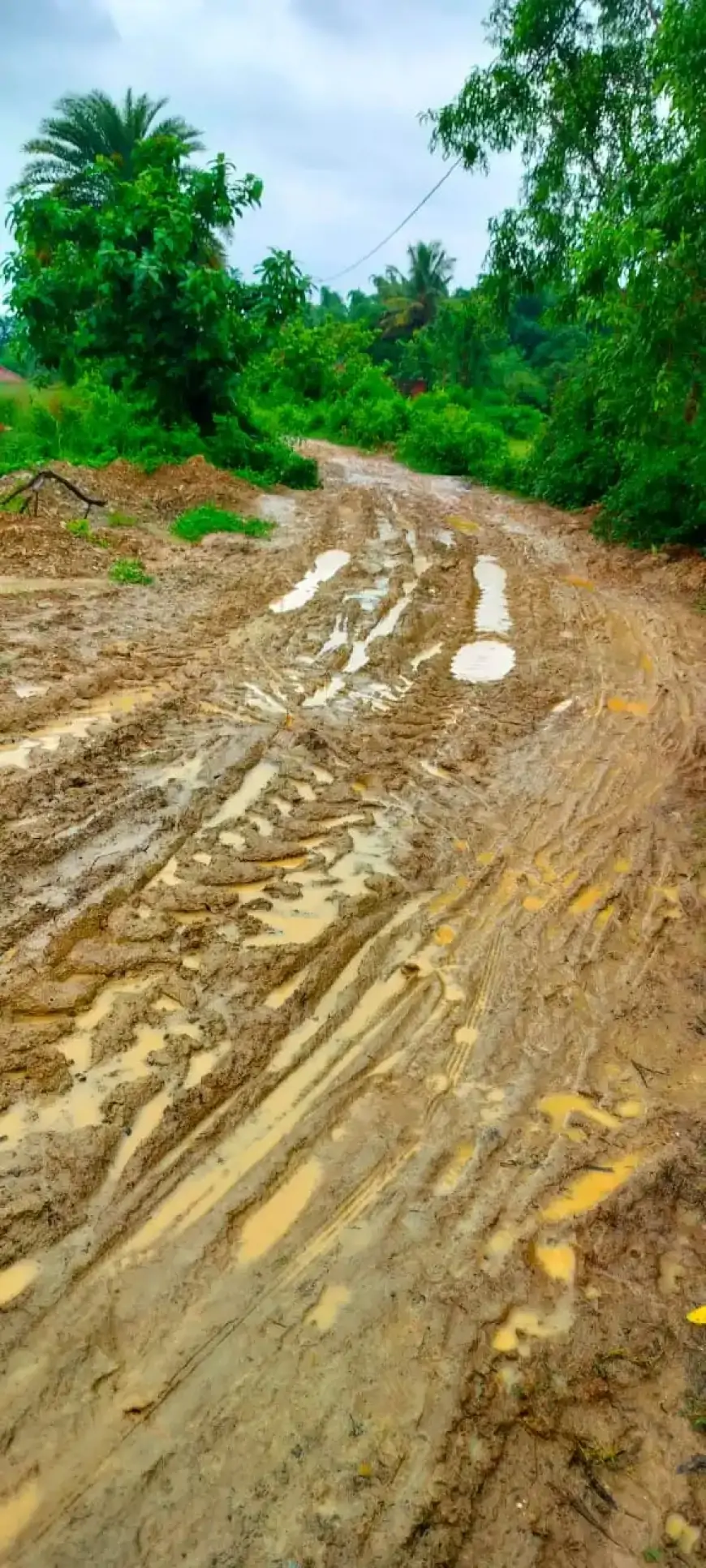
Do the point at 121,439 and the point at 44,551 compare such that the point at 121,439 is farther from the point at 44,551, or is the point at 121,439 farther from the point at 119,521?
the point at 44,551

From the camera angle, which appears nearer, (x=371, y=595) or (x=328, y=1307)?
(x=328, y=1307)

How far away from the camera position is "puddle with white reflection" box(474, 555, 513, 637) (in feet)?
29.6

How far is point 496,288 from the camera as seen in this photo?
1275 centimetres

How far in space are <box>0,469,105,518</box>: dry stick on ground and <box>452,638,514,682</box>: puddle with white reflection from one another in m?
6.09

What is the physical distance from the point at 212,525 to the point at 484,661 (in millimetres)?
5855

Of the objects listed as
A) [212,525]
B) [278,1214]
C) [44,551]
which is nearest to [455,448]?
[212,525]

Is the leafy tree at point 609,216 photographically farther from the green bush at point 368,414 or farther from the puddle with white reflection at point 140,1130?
the green bush at point 368,414

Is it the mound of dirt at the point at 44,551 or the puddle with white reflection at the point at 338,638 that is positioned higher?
the mound of dirt at the point at 44,551

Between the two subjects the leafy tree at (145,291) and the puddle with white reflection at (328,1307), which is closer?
the puddle with white reflection at (328,1307)

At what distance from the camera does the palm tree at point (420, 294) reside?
4147 centimetres

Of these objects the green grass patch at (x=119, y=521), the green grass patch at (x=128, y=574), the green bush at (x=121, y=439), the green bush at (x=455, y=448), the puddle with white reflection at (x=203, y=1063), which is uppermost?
the green bush at (x=455, y=448)

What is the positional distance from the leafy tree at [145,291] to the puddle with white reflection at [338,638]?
8608 mm

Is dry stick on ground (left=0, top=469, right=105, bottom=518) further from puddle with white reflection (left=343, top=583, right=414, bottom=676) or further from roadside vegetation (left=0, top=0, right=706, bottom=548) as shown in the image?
puddle with white reflection (left=343, top=583, right=414, bottom=676)

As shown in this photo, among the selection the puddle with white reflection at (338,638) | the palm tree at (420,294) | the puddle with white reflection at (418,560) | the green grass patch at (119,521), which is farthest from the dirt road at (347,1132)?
the palm tree at (420,294)
